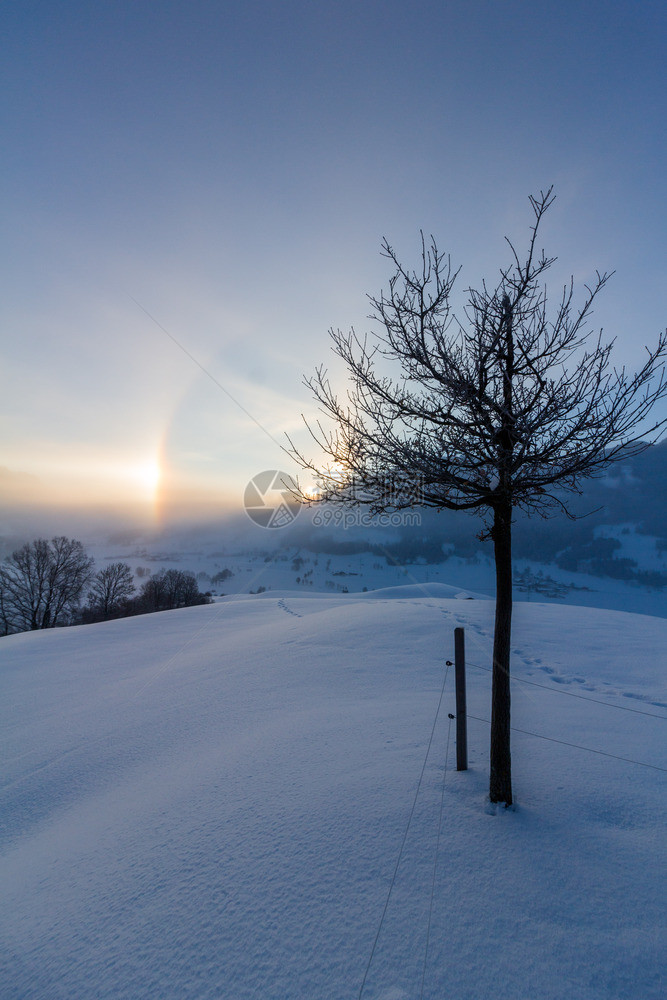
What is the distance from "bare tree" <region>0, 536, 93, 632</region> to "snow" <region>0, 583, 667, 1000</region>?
124 ft

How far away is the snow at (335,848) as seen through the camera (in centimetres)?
251

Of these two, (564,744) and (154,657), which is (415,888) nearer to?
(564,744)

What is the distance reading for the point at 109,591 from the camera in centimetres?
4584

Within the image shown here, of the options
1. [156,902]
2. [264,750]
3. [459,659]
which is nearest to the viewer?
[156,902]

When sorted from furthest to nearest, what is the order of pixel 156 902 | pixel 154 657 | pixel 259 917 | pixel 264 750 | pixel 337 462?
pixel 154 657, pixel 264 750, pixel 337 462, pixel 156 902, pixel 259 917

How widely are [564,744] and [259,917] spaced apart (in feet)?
14.1

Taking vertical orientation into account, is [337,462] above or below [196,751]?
above

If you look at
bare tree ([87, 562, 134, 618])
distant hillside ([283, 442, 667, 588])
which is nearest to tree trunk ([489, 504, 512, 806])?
bare tree ([87, 562, 134, 618])

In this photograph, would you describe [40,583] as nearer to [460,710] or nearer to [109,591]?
[109,591]

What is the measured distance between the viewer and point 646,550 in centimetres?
14675

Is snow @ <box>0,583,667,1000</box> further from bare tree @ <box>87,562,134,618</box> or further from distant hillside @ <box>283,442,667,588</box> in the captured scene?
distant hillside @ <box>283,442,667,588</box>

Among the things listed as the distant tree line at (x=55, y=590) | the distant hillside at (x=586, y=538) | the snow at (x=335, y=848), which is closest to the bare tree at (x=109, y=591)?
the distant tree line at (x=55, y=590)

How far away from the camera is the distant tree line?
1526 inches

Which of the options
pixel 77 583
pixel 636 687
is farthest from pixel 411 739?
pixel 77 583
